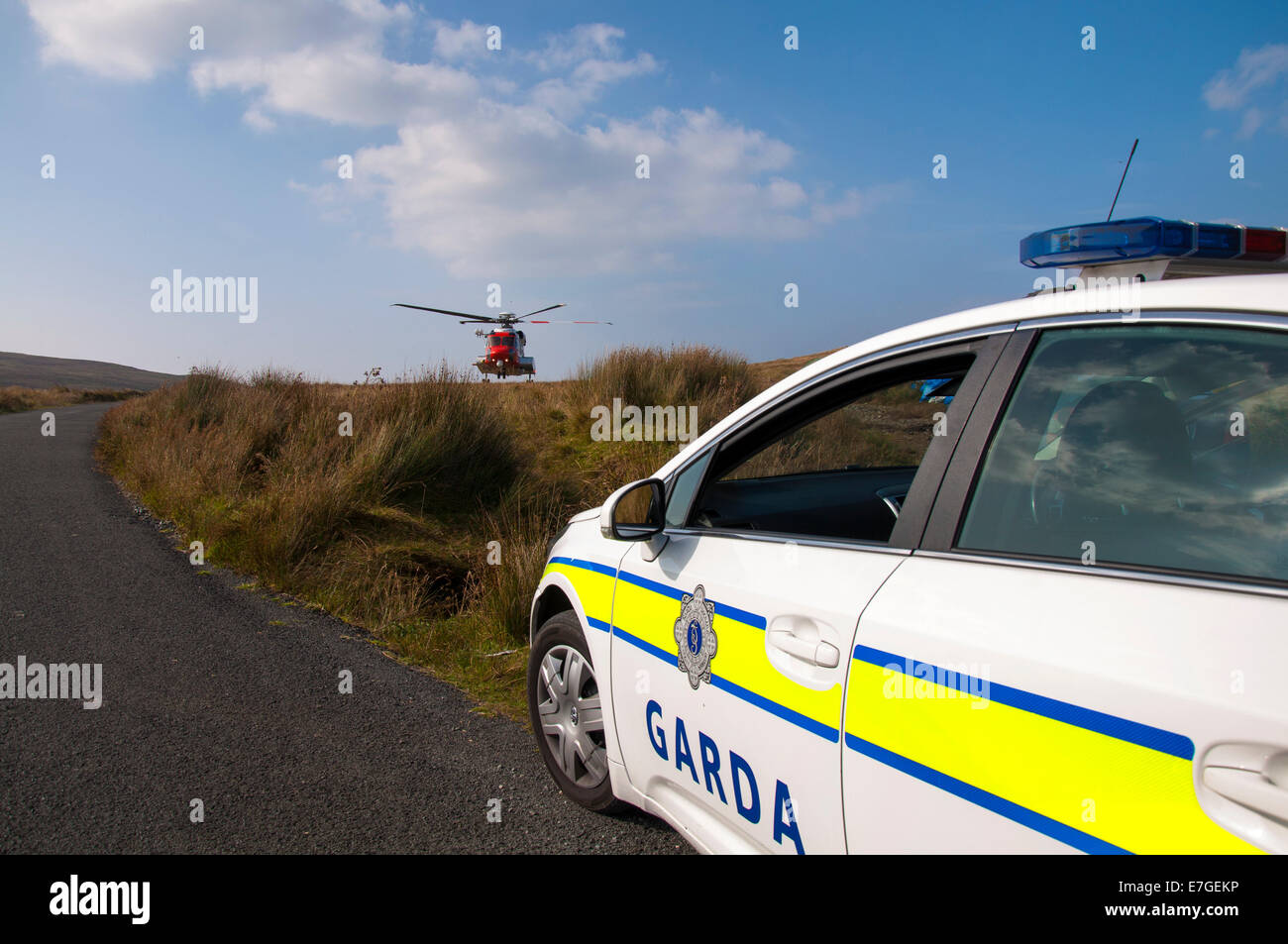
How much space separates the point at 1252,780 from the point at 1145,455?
0.71 metres

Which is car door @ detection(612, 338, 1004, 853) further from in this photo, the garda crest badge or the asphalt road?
the asphalt road

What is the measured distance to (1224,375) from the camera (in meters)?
1.50

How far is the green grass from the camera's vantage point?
19.1 feet

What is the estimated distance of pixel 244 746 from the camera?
374 centimetres

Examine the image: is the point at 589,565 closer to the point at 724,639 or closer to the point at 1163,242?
the point at 724,639

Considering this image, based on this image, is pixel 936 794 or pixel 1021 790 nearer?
pixel 1021 790

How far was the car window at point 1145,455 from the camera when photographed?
139 cm

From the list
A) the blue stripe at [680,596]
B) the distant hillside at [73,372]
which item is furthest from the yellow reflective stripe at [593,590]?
the distant hillside at [73,372]

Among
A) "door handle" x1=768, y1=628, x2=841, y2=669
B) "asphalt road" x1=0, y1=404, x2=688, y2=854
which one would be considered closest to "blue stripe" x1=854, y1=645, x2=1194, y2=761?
"door handle" x1=768, y1=628, x2=841, y2=669

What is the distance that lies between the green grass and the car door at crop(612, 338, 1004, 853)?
199 cm

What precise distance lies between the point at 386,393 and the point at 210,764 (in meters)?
7.33

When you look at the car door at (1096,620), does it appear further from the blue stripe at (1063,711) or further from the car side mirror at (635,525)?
the car side mirror at (635,525)

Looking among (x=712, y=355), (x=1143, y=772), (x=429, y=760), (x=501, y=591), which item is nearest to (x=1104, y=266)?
(x=1143, y=772)
